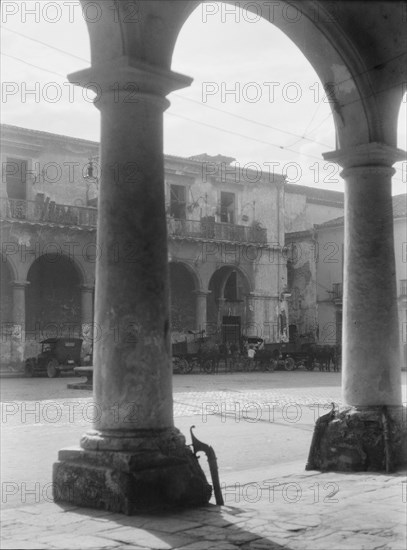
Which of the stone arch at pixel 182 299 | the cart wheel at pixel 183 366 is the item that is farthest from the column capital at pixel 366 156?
the stone arch at pixel 182 299

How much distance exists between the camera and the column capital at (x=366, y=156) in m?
6.56

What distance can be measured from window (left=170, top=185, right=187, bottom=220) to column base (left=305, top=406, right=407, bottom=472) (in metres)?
25.9

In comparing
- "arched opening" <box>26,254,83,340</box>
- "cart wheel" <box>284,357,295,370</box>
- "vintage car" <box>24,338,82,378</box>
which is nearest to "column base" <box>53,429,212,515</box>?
"vintage car" <box>24,338,82,378</box>

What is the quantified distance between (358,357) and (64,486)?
9.09ft

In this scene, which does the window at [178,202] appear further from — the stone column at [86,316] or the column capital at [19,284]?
the column capital at [19,284]

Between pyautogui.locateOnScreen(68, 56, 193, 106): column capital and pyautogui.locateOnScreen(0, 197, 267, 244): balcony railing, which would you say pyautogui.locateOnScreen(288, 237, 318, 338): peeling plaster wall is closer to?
pyautogui.locateOnScreen(0, 197, 267, 244): balcony railing

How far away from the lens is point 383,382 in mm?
6449

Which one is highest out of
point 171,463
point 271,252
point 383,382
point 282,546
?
point 271,252

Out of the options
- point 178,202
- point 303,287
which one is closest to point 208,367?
point 178,202

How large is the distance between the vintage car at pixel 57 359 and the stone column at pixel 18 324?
2.10 metres

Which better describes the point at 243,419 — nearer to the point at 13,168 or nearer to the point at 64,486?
the point at 64,486

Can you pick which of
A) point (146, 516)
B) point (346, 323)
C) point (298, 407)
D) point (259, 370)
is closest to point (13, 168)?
point (259, 370)

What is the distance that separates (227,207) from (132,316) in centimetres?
2926

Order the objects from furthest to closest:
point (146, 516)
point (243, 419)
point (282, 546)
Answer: point (243, 419), point (146, 516), point (282, 546)
